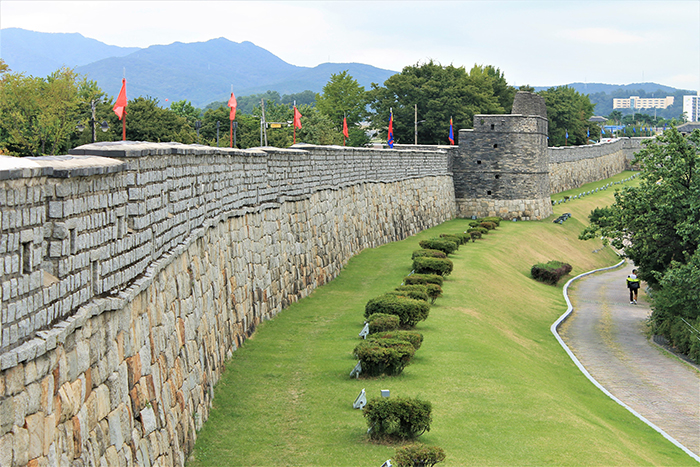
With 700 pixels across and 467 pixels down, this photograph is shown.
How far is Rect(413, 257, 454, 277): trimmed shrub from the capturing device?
85.4 ft

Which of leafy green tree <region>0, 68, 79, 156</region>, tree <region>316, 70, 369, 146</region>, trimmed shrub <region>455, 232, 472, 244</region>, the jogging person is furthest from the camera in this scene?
tree <region>316, 70, 369, 146</region>

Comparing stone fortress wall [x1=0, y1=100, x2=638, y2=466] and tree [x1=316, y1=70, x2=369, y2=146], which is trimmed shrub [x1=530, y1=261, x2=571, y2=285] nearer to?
stone fortress wall [x1=0, y1=100, x2=638, y2=466]

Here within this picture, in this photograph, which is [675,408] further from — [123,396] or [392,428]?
[123,396]

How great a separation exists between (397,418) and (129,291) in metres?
4.85

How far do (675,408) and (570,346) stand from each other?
6.36 m

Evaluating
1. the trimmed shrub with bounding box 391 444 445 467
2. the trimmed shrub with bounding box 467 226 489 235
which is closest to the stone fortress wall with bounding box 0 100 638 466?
the trimmed shrub with bounding box 391 444 445 467

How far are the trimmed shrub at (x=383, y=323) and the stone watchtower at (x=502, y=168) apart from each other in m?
35.8

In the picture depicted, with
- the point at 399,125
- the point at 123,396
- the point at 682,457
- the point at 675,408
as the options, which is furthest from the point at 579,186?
the point at 123,396

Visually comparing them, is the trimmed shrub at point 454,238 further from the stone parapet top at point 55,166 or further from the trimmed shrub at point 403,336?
the stone parapet top at point 55,166

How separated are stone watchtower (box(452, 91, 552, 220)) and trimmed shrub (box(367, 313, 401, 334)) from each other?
35.8 m

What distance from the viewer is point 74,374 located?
6.79 metres

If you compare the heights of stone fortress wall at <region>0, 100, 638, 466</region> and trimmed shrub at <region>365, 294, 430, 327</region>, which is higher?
stone fortress wall at <region>0, 100, 638, 466</region>

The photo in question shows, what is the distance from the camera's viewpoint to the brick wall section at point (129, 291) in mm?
6000

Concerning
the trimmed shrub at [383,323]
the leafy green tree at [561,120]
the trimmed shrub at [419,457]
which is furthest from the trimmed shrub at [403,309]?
the leafy green tree at [561,120]
